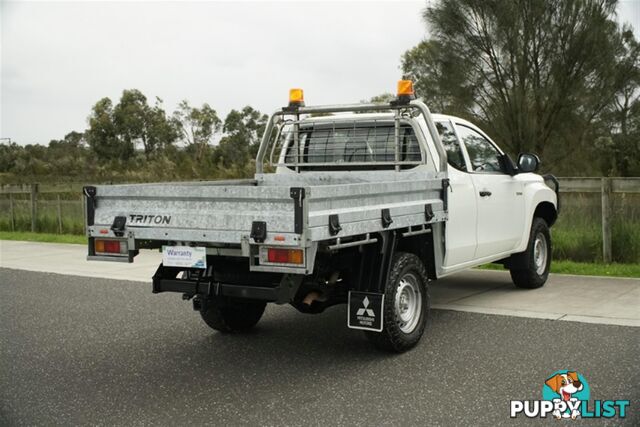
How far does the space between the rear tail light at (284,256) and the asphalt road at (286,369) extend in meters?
0.94

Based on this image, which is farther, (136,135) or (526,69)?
(136,135)

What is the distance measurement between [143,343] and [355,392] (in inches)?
94.7

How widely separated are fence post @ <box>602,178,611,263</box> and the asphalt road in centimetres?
378

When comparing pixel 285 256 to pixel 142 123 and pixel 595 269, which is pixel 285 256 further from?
pixel 142 123

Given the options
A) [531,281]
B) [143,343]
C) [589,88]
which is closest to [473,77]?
[589,88]

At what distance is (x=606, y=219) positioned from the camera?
34.0 feet

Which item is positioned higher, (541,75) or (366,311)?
(541,75)

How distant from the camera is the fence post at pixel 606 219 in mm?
10367

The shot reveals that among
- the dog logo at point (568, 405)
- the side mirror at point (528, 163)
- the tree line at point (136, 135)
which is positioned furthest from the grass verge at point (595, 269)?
the tree line at point (136, 135)

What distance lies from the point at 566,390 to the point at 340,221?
1.94m

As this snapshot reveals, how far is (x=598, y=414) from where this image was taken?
4672 millimetres

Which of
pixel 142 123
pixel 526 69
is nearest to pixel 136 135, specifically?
pixel 142 123

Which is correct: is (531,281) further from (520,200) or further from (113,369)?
(113,369)

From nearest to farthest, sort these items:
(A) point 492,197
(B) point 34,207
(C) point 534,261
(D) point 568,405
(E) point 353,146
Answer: (D) point 568,405
(E) point 353,146
(A) point 492,197
(C) point 534,261
(B) point 34,207
